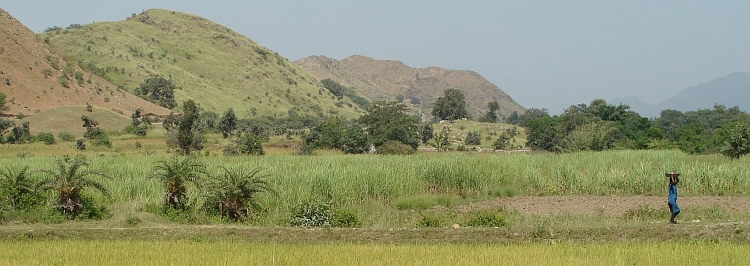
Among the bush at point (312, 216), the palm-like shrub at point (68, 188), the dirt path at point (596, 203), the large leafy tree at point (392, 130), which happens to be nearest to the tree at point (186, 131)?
the large leafy tree at point (392, 130)

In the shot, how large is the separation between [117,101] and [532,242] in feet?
219

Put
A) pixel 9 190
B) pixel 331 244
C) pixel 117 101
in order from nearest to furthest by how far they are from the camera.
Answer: pixel 331 244
pixel 9 190
pixel 117 101

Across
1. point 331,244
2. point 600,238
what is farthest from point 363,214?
point 600,238

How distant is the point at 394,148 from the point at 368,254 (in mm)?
33232

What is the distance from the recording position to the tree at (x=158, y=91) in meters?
76.4

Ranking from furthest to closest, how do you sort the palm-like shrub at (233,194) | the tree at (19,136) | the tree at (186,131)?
the tree at (19,136) < the tree at (186,131) < the palm-like shrub at (233,194)

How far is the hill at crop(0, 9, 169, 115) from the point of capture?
5891cm

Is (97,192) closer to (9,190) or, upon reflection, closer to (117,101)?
(9,190)

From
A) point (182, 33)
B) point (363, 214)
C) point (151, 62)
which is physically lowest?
point (363, 214)

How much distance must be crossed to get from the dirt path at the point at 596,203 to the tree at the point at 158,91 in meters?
65.5

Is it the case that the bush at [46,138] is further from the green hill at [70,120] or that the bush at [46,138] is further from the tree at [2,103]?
the tree at [2,103]

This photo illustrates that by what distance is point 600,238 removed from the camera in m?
10.2

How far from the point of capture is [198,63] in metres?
101

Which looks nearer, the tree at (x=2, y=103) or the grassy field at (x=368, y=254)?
the grassy field at (x=368, y=254)
